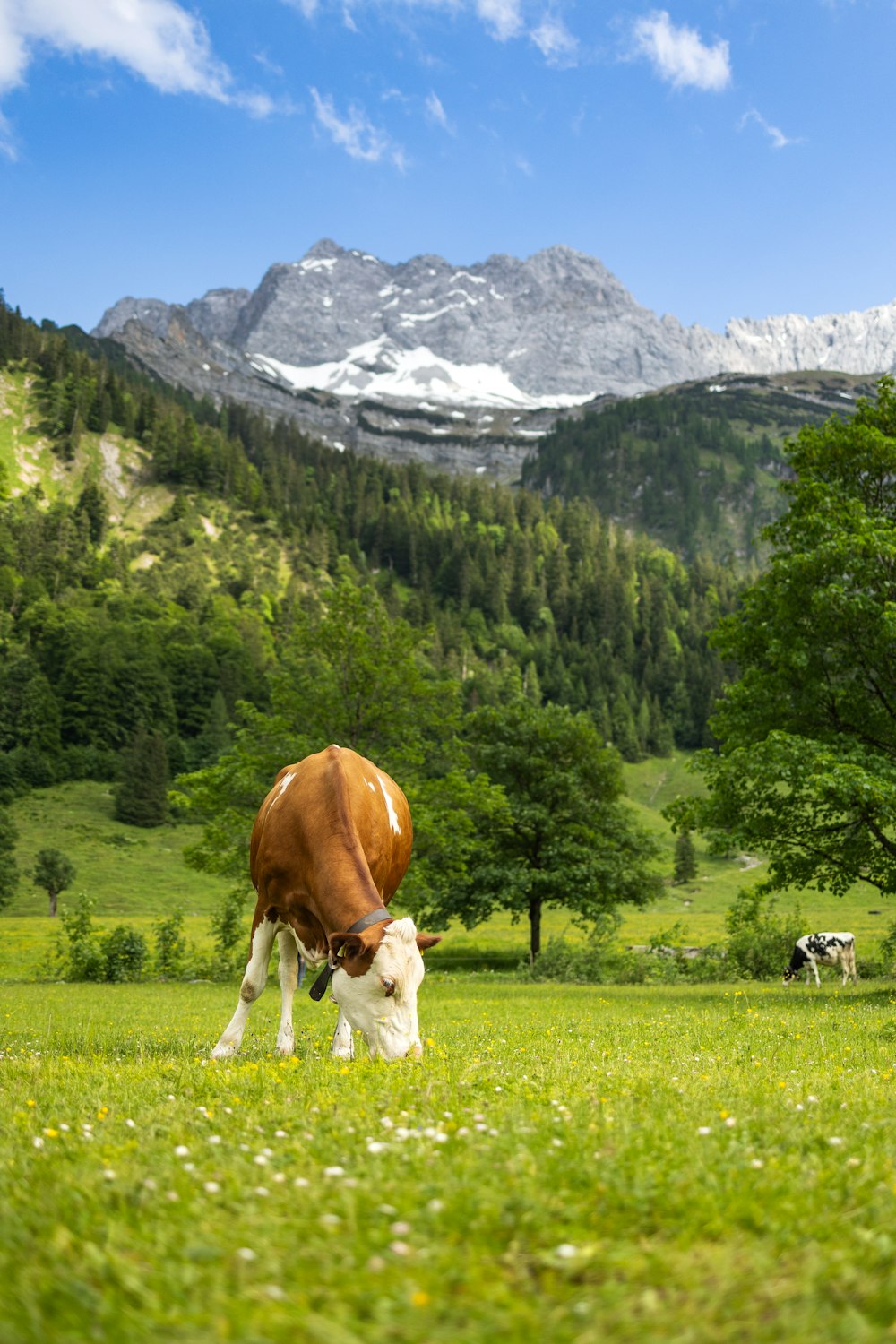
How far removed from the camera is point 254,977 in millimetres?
11391

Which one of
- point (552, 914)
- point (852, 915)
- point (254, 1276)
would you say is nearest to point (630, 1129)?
point (254, 1276)

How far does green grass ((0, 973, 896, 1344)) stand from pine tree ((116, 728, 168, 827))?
97.0 metres

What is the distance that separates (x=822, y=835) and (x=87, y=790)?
104m

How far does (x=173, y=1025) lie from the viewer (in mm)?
17906

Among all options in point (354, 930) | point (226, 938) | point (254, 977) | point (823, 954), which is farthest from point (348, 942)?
point (226, 938)

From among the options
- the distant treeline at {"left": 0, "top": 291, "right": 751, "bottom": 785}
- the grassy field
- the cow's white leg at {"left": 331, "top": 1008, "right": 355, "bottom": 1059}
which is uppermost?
the distant treeline at {"left": 0, "top": 291, "right": 751, "bottom": 785}

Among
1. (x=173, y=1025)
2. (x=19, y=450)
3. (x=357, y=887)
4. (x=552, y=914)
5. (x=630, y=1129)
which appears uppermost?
(x=19, y=450)

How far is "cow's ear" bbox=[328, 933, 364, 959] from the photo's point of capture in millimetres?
9195

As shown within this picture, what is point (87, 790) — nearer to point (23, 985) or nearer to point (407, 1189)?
point (23, 985)

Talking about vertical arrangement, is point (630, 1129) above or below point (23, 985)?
above

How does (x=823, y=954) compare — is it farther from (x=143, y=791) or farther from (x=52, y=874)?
(x=143, y=791)

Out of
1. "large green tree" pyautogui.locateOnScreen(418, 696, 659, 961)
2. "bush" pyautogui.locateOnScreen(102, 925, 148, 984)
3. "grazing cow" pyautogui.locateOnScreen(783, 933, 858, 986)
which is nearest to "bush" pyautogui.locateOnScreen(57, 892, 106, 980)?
"bush" pyautogui.locateOnScreen(102, 925, 148, 984)

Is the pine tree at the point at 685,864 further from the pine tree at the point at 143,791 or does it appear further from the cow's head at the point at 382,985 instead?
the cow's head at the point at 382,985

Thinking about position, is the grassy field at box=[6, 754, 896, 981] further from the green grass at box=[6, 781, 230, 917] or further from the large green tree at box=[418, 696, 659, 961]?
the large green tree at box=[418, 696, 659, 961]
